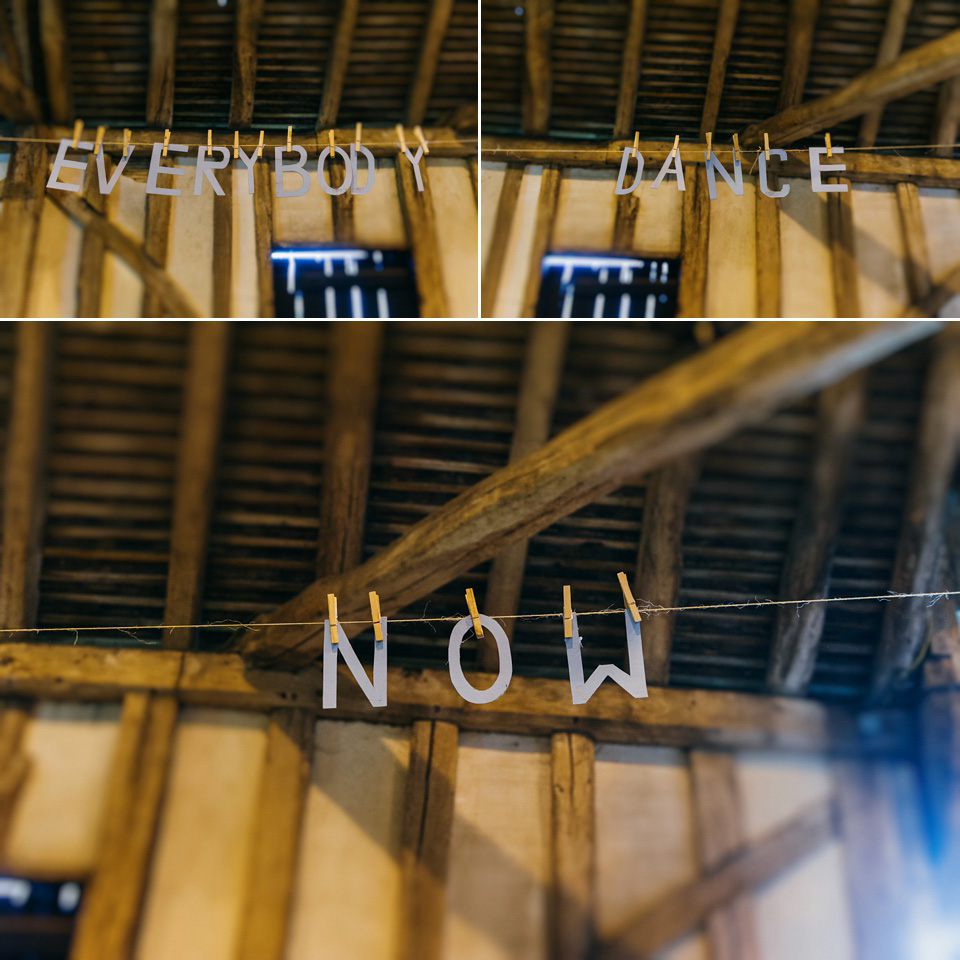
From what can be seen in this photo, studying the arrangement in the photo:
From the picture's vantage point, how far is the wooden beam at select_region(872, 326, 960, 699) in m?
3.09

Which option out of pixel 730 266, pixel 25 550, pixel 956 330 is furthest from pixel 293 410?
pixel 956 330

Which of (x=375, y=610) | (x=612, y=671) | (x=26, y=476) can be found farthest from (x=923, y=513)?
(x=26, y=476)

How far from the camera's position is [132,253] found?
3824 millimetres

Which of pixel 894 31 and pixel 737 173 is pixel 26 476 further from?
pixel 894 31

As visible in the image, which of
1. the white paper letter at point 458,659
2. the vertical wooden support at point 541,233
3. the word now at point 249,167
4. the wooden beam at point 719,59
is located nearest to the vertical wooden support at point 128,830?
the white paper letter at point 458,659

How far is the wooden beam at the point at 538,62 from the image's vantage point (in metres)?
3.78

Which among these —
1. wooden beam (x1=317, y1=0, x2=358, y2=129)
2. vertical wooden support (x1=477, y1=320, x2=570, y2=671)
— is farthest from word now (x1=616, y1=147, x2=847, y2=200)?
wooden beam (x1=317, y1=0, x2=358, y2=129)

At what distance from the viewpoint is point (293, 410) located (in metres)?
3.20

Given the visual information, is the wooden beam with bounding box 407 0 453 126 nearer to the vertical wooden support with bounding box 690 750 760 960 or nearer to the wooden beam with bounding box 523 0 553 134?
the wooden beam with bounding box 523 0 553 134

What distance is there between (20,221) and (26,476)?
4.54ft

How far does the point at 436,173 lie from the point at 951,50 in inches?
86.8

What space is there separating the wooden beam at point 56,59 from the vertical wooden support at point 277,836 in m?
2.98

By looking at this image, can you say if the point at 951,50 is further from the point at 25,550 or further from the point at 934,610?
the point at 25,550

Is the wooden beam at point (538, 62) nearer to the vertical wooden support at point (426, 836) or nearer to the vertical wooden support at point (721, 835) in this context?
the vertical wooden support at point (426, 836)
